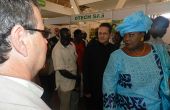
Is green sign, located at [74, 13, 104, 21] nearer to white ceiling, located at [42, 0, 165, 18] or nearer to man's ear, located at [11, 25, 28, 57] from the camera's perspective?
white ceiling, located at [42, 0, 165, 18]

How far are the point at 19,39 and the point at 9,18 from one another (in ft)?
0.27

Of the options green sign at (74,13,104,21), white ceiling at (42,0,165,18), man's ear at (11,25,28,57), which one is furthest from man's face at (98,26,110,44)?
white ceiling at (42,0,165,18)

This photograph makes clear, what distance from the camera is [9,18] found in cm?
92

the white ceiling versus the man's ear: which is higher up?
the white ceiling

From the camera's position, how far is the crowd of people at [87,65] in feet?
3.02

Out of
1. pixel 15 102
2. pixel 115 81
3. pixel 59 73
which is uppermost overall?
pixel 15 102

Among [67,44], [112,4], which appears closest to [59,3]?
[112,4]

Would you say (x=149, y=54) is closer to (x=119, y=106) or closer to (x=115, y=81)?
(x=115, y=81)

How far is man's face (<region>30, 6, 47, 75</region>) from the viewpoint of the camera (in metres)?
1.05

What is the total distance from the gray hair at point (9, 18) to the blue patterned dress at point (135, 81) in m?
1.71

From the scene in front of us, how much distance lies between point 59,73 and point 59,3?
11.1 metres

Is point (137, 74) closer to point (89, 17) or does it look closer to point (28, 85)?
point (28, 85)

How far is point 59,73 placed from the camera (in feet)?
14.3

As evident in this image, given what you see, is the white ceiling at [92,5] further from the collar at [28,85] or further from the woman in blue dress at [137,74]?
the collar at [28,85]
